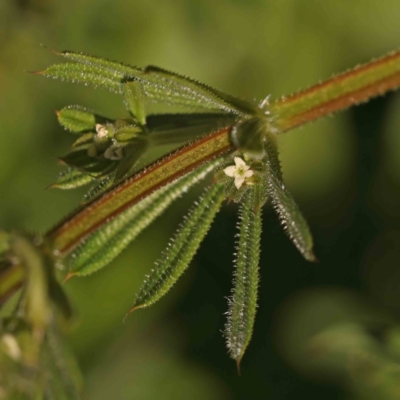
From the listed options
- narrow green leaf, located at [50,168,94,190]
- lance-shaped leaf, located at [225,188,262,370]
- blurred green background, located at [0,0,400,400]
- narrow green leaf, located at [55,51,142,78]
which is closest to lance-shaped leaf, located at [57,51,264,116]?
narrow green leaf, located at [55,51,142,78]

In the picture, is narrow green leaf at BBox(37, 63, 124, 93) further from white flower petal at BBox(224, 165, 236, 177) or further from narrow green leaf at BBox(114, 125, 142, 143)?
white flower petal at BBox(224, 165, 236, 177)

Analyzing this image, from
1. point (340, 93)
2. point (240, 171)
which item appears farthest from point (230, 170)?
point (340, 93)

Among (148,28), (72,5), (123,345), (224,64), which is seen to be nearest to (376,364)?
(123,345)

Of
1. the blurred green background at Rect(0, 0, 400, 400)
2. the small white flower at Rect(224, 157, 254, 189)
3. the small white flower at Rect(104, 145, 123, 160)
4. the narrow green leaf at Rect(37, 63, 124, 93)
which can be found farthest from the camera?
the blurred green background at Rect(0, 0, 400, 400)

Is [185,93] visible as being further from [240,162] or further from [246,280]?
[246,280]

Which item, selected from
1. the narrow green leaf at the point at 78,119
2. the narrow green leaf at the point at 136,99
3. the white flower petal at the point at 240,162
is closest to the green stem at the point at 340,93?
the white flower petal at the point at 240,162
